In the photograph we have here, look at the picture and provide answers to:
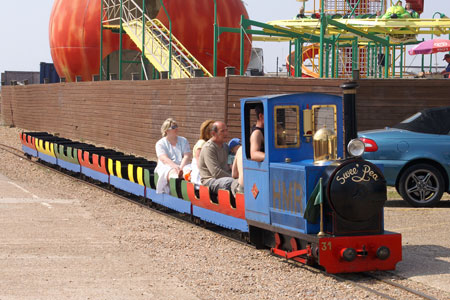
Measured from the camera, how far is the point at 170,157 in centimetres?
1342

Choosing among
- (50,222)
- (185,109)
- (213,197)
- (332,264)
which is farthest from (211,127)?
(185,109)

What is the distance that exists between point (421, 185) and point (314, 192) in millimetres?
5930

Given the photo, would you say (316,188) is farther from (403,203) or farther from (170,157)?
(403,203)

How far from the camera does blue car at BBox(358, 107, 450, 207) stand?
13.5 meters

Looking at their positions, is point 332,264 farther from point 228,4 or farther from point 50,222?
point 228,4

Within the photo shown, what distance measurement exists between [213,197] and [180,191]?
1418 millimetres

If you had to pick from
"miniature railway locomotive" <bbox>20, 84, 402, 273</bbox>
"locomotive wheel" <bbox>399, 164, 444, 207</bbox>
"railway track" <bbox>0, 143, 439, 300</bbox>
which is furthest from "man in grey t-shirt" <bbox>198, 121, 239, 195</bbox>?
"locomotive wheel" <bbox>399, 164, 444, 207</bbox>

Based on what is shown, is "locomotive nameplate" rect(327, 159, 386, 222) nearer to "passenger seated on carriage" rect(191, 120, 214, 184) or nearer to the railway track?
the railway track

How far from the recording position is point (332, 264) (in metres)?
8.22

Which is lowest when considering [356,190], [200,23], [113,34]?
[356,190]

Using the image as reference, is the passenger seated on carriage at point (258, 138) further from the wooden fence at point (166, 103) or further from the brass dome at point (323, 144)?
the wooden fence at point (166, 103)

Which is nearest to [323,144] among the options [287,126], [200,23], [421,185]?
[287,126]

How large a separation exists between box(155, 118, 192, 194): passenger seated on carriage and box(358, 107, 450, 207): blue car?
9.80 feet

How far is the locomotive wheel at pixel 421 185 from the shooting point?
1360 cm
